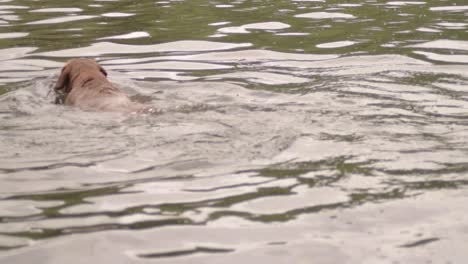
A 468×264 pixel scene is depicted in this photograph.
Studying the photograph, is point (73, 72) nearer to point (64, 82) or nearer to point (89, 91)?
point (64, 82)

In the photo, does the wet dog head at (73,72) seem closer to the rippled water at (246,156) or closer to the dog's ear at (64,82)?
the dog's ear at (64,82)

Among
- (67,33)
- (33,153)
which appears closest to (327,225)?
(33,153)

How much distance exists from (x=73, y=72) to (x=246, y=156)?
11.8 feet

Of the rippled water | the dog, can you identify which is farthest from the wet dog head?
the rippled water

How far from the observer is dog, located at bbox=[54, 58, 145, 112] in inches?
298

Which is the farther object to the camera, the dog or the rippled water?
the dog

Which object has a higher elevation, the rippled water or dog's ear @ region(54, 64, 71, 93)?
dog's ear @ region(54, 64, 71, 93)

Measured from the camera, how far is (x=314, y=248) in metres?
4.41

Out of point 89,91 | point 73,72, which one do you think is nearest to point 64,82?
point 73,72

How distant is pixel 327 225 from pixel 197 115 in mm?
2692

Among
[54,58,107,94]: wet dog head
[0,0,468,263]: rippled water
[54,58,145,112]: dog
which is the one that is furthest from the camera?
[54,58,107,94]: wet dog head

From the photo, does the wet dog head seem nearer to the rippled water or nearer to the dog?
the dog

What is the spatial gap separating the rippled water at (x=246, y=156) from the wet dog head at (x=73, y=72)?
0.29 metres

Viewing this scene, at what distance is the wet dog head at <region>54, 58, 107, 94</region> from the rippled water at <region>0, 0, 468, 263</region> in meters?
0.29
